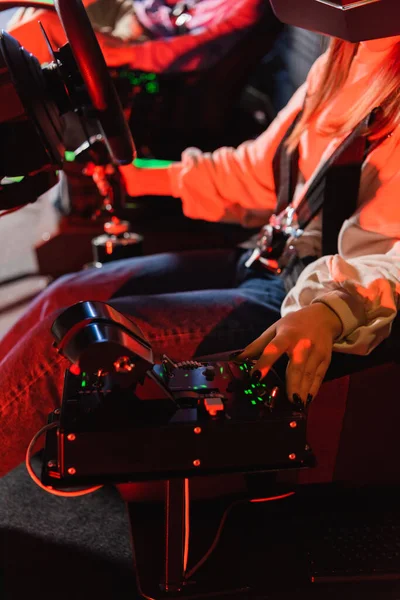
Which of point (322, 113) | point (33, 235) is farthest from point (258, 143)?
point (33, 235)

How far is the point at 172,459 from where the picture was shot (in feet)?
2.11

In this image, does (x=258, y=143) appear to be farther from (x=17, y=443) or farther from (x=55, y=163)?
(x=17, y=443)

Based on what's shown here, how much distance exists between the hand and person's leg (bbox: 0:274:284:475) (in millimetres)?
144

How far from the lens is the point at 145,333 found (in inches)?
35.4

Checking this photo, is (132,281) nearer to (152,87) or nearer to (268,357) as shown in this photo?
(268,357)

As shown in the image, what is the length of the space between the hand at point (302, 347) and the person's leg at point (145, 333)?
0.14 m

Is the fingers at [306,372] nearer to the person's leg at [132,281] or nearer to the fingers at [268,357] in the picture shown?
the fingers at [268,357]

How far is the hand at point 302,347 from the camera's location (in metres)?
0.72

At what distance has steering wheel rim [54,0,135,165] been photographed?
78cm

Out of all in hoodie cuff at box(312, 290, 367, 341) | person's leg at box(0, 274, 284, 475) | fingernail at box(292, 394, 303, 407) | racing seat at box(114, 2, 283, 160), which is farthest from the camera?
racing seat at box(114, 2, 283, 160)

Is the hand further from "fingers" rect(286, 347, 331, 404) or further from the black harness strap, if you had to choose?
the black harness strap

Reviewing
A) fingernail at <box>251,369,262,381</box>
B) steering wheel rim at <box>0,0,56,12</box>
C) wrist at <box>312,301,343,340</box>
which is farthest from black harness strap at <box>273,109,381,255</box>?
steering wheel rim at <box>0,0,56,12</box>

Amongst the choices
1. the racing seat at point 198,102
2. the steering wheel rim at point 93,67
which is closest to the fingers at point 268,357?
the steering wheel rim at point 93,67

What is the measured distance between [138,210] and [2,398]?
120 cm
